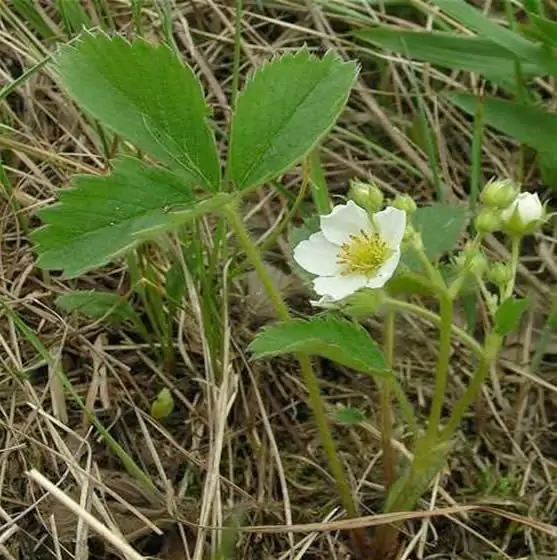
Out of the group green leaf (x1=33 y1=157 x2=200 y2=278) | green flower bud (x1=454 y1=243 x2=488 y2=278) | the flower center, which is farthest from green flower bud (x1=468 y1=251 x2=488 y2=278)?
Result: green leaf (x1=33 y1=157 x2=200 y2=278)

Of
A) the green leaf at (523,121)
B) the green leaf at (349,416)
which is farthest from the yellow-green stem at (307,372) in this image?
the green leaf at (523,121)

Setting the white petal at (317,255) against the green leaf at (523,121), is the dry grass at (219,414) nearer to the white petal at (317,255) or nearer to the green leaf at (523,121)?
the green leaf at (523,121)

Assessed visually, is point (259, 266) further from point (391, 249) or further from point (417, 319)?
point (417, 319)

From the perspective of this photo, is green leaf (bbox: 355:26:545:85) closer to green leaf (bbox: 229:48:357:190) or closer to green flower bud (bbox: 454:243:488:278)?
green leaf (bbox: 229:48:357:190)

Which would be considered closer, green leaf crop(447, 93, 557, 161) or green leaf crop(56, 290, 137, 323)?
green leaf crop(56, 290, 137, 323)

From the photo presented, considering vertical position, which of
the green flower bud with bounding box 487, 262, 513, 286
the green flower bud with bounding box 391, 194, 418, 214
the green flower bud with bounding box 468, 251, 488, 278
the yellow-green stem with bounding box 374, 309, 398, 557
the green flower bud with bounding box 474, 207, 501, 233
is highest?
the green flower bud with bounding box 391, 194, 418, 214

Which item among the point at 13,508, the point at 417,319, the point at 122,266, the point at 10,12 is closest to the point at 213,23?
the point at 10,12
